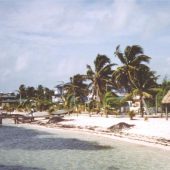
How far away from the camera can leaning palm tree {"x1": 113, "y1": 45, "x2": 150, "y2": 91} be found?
53531 millimetres

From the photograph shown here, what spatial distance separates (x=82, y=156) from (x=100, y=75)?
36.6m

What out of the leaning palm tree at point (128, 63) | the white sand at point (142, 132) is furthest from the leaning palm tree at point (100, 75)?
the white sand at point (142, 132)

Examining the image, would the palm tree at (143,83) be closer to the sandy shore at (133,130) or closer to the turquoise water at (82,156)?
the sandy shore at (133,130)

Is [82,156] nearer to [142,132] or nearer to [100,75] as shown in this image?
[142,132]

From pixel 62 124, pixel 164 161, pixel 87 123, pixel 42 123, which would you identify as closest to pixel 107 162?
pixel 164 161

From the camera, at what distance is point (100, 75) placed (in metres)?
62.7

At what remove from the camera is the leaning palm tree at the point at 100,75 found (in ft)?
205

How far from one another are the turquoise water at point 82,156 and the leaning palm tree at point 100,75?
87.6 ft

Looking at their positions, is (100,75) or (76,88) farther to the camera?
(76,88)

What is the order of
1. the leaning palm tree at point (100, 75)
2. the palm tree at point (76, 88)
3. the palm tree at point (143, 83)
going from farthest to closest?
the palm tree at point (76, 88) < the leaning palm tree at point (100, 75) < the palm tree at point (143, 83)

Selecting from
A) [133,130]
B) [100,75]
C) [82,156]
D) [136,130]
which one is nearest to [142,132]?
[136,130]

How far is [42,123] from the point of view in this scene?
57812mm

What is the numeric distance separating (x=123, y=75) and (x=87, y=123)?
10.5 metres

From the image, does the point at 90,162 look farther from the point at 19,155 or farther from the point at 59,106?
the point at 59,106
